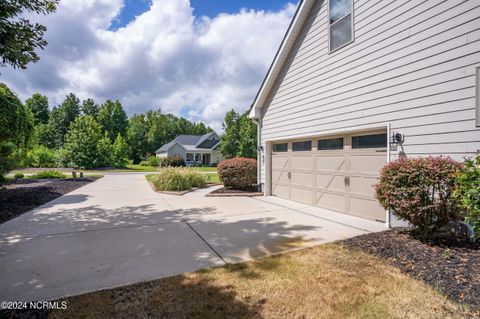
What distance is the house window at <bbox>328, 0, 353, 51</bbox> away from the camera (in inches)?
247

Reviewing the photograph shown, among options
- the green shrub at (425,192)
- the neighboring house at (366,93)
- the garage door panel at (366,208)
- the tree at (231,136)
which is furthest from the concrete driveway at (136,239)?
the tree at (231,136)

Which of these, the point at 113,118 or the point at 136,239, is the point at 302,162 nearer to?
the point at 136,239

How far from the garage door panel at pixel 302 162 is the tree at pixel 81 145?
25.5m

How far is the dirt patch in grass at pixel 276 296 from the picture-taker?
7.73 ft

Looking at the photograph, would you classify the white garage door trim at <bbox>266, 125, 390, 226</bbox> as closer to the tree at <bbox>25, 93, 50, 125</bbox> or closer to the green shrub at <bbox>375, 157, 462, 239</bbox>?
the green shrub at <bbox>375, 157, 462, 239</bbox>

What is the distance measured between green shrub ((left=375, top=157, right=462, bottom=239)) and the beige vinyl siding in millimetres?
624

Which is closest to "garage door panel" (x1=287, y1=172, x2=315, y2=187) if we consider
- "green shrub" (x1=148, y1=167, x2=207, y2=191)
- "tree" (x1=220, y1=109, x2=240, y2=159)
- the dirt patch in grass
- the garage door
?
the garage door

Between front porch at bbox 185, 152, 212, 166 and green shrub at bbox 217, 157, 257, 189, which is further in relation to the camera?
front porch at bbox 185, 152, 212, 166

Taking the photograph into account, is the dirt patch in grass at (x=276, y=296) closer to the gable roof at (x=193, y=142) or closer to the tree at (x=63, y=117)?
the gable roof at (x=193, y=142)

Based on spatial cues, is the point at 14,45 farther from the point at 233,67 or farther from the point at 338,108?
the point at 233,67

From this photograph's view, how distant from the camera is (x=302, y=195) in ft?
26.5

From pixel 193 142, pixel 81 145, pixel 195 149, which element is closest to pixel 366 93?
pixel 81 145

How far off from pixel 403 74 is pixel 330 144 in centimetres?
252

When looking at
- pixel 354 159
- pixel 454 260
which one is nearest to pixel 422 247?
pixel 454 260
